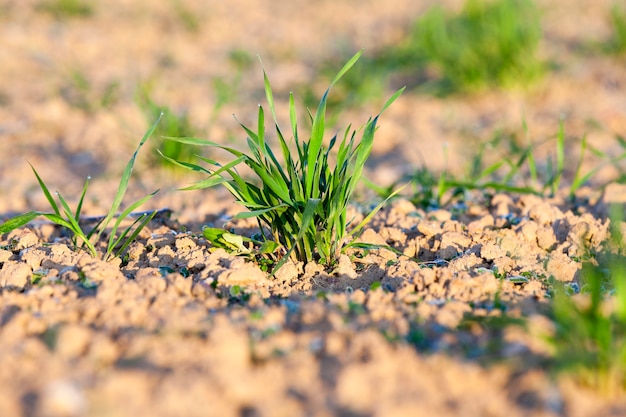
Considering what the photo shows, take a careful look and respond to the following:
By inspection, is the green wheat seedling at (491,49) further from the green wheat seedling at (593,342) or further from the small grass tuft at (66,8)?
the green wheat seedling at (593,342)

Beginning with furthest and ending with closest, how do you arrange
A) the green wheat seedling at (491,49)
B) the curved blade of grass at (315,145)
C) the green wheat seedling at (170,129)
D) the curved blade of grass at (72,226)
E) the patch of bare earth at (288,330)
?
1. the green wheat seedling at (491,49)
2. the green wheat seedling at (170,129)
3. the curved blade of grass at (72,226)
4. the curved blade of grass at (315,145)
5. the patch of bare earth at (288,330)

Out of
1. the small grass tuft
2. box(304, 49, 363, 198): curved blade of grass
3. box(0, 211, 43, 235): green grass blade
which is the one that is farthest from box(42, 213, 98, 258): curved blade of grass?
the small grass tuft

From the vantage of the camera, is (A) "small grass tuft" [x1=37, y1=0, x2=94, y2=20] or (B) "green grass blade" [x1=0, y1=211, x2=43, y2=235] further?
(A) "small grass tuft" [x1=37, y1=0, x2=94, y2=20]

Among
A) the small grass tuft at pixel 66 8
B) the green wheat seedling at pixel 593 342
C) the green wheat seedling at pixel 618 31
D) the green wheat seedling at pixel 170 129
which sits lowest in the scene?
the green wheat seedling at pixel 170 129

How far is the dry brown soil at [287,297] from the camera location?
1360 millimetres

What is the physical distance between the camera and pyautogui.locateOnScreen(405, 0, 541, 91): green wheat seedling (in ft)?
14.7

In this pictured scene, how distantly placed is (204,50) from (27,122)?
1.82 meters

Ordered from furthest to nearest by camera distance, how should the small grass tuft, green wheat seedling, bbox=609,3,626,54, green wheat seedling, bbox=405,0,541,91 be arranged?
the small grass tuft < green wheat seedling, bbox=609,3,626,54 < green wheat seedling, bbox=405,0,541,91

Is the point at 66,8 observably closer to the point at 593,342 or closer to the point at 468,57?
the point at 468,57

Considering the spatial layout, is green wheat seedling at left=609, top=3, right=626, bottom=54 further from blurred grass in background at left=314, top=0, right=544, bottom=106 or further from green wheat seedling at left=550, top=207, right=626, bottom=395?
green wheat seedling at left=550, top=207, right=626, bottom=395

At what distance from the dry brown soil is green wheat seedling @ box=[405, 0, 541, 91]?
0.71ft

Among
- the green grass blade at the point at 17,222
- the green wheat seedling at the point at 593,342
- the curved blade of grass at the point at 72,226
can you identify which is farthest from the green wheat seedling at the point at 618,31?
the green grass blade at the point at 17,222

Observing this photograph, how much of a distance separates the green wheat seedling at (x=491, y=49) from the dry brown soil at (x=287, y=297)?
8.5 inches

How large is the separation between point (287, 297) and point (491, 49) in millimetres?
3173
